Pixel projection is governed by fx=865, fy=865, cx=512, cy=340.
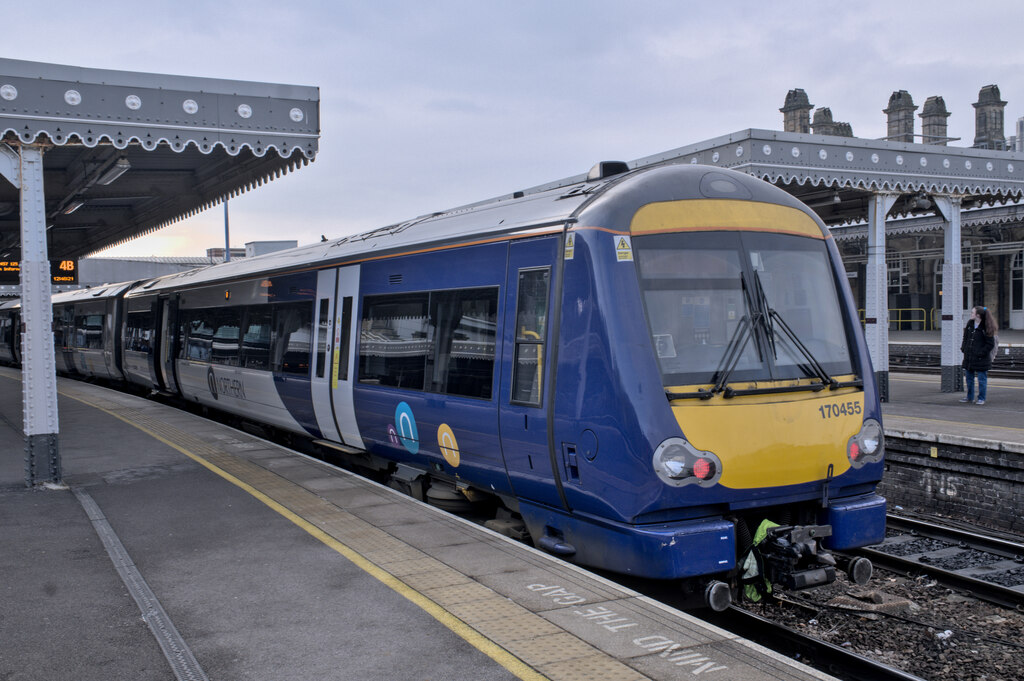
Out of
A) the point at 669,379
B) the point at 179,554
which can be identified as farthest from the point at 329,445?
the point at 669,379

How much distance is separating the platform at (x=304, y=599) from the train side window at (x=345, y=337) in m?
1.24

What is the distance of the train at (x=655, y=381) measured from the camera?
17.6 feet

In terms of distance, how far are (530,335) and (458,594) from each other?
193 centimetres

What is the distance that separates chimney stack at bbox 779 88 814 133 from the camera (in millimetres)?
34938

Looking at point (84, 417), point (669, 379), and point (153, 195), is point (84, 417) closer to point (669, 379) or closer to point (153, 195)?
point (153, 195)

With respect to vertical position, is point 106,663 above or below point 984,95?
below

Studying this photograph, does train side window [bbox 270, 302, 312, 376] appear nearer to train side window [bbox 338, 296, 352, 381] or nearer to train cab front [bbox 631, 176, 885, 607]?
train side window [bbox 338, 296, 352, 381]

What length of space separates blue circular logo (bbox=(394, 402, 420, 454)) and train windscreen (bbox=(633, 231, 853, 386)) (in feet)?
9.63

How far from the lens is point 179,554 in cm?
611

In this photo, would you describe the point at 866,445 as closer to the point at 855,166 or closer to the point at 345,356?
the point at 345,356

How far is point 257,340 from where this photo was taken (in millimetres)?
11445

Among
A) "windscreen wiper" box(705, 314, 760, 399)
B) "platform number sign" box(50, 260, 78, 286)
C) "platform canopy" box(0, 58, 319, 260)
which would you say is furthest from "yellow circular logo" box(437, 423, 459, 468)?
"platform number sign" box(50, 260, 78, 286)

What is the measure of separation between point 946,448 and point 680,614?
6562mm

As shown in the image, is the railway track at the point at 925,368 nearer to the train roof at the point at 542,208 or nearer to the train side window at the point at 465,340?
the train roof at the point at 542,208
